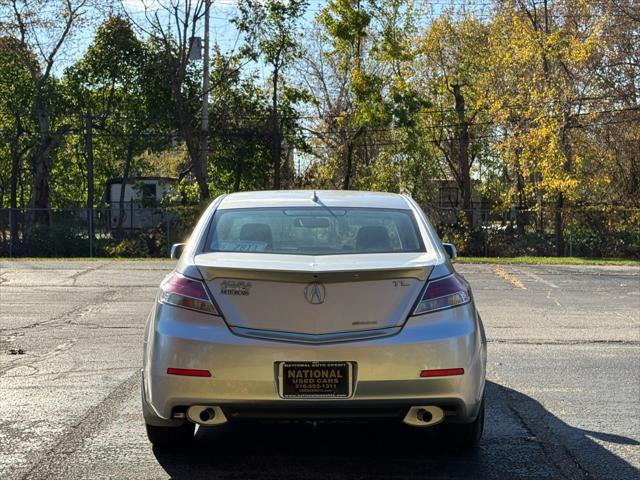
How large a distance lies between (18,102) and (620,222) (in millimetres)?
26910

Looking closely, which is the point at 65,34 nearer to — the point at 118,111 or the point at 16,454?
the point at 118,111

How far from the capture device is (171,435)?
5.01 m

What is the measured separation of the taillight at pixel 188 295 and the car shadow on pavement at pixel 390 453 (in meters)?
0.94

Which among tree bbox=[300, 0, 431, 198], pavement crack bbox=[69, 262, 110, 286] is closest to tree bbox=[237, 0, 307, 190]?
tree bbox=[300, 0, 431, 198]

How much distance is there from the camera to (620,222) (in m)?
28.5

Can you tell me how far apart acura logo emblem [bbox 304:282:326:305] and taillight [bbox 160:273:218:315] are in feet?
1.63

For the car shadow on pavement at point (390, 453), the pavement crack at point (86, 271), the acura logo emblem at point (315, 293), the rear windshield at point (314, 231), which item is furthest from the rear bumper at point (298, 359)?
the pavement crack at point (86, 271)

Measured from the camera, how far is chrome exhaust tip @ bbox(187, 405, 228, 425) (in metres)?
4.48

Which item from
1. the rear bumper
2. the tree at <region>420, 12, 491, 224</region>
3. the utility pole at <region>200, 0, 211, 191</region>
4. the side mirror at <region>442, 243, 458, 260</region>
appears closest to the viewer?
the rear bumper

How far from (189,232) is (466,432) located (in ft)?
78.2

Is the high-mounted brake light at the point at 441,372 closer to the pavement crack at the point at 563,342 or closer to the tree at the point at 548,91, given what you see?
the pavement crack at the point at 563,342

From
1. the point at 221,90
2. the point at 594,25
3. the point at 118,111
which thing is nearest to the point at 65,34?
the point at 118,111

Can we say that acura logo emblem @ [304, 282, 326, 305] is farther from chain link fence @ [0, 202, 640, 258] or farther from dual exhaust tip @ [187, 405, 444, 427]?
chain link fence @ [0, 202, 640, 258]

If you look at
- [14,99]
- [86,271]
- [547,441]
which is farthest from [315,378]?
[14,99]
